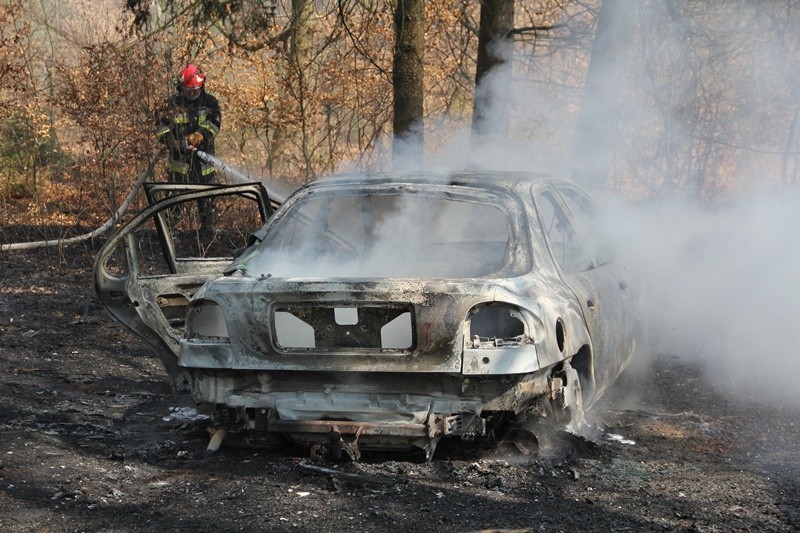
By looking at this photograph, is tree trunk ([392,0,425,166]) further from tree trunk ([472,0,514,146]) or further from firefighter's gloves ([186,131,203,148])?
firefighter's gloves ([186,131,203,148])

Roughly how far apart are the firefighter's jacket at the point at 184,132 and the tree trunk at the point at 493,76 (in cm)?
345

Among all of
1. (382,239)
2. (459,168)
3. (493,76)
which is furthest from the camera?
(493,76)

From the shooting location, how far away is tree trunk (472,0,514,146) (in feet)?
40.6

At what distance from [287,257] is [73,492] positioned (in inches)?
80.3

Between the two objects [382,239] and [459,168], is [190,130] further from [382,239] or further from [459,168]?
[382,239]

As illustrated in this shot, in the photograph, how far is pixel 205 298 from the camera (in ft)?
17.4

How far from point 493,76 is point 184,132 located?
12.8ft

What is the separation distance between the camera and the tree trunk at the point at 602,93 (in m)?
11.6

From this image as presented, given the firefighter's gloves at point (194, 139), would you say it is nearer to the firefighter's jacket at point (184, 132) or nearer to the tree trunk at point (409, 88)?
the firefighter's jacket at point (184, 132)

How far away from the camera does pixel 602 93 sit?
38.8 feet

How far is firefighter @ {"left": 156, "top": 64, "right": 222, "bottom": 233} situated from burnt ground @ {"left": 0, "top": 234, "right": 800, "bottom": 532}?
5741mm

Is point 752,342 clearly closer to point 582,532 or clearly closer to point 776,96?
point 582,532

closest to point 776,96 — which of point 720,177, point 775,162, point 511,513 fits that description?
point 720,177

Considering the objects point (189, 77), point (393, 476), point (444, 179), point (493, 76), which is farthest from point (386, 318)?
point (189, 77)
